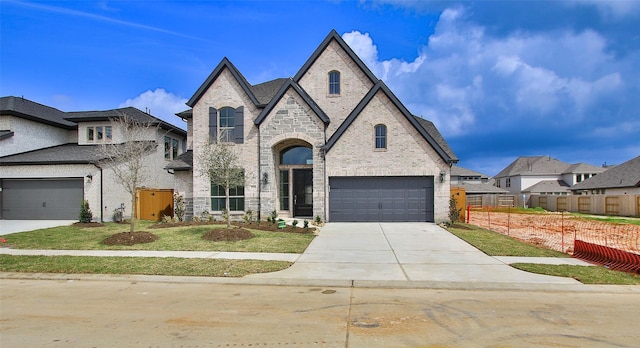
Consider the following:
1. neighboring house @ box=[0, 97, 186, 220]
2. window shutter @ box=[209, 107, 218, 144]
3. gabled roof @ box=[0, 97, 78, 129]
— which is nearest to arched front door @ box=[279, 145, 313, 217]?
window shutter @ box=[209, 107, 218, 144]

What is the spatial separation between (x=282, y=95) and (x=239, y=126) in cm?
305

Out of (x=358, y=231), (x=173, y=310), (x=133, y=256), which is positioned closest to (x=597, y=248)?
(x=358, y=231)

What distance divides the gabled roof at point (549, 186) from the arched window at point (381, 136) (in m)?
50.1

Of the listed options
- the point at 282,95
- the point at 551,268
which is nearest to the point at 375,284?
the point at 551,268

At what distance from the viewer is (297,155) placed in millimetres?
22219

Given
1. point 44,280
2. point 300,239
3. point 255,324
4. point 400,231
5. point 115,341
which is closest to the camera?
point 115,341

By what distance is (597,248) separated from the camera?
11.0m

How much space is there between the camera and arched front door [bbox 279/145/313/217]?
71.0 feet

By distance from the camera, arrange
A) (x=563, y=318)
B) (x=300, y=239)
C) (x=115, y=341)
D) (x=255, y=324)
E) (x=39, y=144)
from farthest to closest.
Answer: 1. (x=39, y=144)
2. (x=300, y=239)
3. (x=563, y=318)
4. (x=255, y=324)
5. (x=115, y=341)

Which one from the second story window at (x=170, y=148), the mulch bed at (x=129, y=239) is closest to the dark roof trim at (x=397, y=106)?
the mulch bed at (x=129, y=239)

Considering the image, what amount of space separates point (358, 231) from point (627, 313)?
10.9 metres

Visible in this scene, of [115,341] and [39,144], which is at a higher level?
[39,144]

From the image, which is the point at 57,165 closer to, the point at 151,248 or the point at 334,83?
the point at 151,248

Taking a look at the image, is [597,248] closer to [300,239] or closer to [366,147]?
[300,239]
